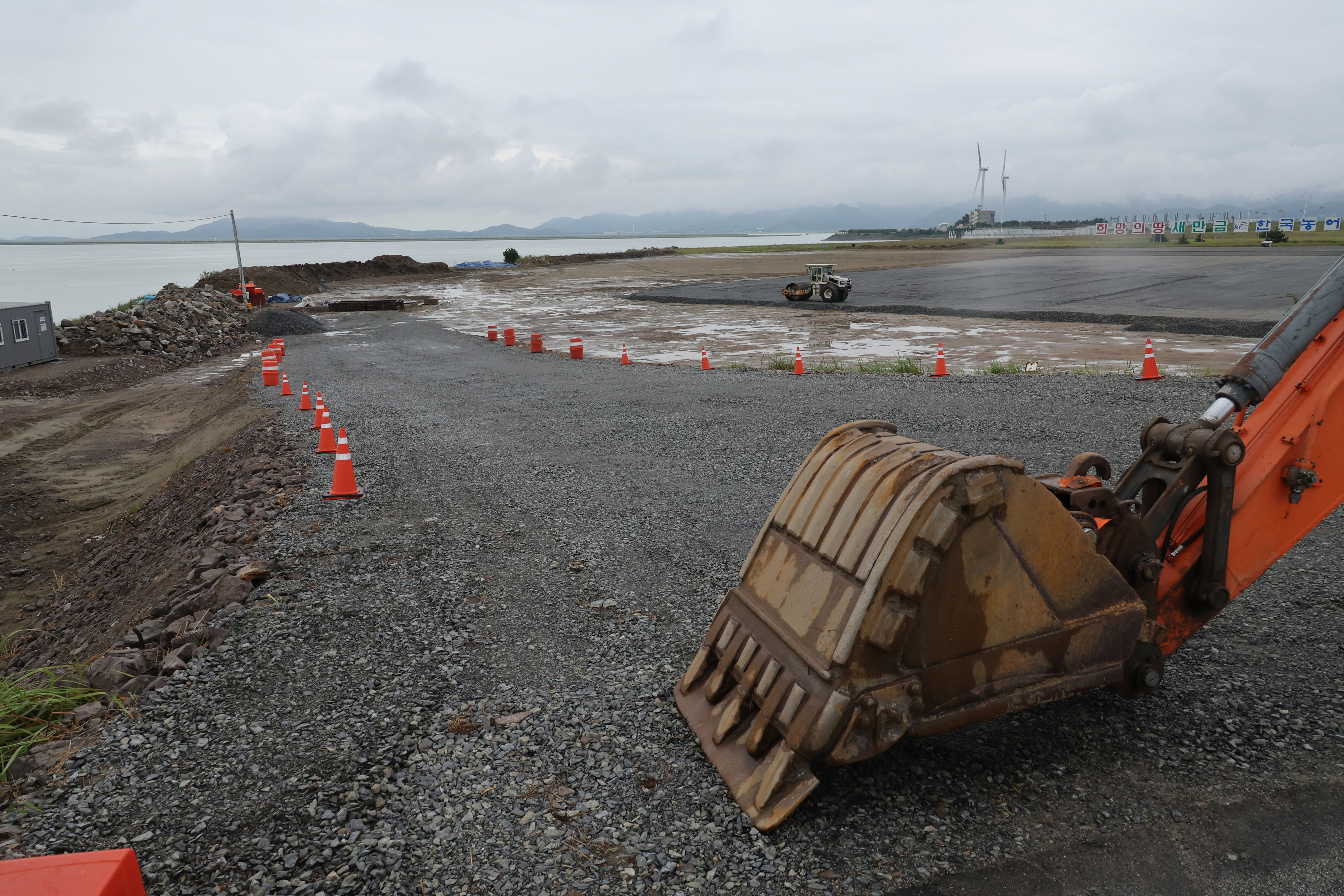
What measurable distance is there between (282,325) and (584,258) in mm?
56988

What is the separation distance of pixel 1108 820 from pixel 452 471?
7349 millimetres

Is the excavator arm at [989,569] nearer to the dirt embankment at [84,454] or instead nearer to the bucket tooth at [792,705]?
the bucket tooth at [792,705]

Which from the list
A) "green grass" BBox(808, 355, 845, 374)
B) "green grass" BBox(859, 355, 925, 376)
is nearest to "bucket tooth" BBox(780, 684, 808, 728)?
"green grass" BBox(859, 355, 925, 376)

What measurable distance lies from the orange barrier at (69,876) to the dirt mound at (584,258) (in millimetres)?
73065

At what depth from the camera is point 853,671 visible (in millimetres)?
3219

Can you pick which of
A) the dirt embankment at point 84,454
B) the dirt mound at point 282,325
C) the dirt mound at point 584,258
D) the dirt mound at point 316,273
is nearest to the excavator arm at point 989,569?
the dirt embankment at point 84,454

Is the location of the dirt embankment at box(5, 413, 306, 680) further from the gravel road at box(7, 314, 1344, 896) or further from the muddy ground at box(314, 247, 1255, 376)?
the muddy ground at box(314, 247, 1255, 376)

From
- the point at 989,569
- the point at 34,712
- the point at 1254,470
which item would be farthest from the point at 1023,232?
the point at 34,712

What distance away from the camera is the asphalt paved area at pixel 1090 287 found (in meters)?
27.3

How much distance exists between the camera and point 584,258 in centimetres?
8425

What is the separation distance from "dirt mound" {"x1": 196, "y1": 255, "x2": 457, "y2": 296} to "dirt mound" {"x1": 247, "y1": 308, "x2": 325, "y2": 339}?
10506 mm

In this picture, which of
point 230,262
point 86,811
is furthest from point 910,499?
point 230,262

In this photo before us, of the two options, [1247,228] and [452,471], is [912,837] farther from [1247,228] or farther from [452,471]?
[1247,228]

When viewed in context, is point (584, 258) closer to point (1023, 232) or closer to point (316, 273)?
point (316, 273)
